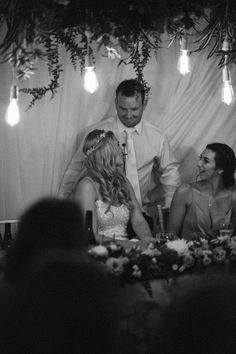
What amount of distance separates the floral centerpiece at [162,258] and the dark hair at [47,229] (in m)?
0.89

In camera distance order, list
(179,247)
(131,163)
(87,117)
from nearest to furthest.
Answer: (179,247), (131,163), (87,117)

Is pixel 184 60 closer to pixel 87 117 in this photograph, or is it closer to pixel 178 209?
pixel 178 209

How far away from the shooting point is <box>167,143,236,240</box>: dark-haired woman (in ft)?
18.9

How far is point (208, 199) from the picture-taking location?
5.83 metres

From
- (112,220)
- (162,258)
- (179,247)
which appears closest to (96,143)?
(112,220)

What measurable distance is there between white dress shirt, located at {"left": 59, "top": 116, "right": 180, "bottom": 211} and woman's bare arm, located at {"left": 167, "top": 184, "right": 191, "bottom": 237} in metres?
0.63

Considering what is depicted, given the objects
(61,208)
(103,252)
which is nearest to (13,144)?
(103,252)

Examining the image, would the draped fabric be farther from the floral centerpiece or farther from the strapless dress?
the floral centerpiece

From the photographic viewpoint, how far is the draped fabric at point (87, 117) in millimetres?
6387

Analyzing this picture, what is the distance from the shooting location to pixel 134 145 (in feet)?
21.4

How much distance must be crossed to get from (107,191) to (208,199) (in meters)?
0.76

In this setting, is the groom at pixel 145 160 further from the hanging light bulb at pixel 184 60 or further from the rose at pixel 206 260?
the rose at pixel 206 260

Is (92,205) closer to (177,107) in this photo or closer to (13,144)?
(13,144)

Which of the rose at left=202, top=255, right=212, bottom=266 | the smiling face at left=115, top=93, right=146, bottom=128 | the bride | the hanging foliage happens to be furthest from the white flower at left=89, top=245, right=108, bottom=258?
the smiling face at left=115, top=93, right=146, bottom=128
